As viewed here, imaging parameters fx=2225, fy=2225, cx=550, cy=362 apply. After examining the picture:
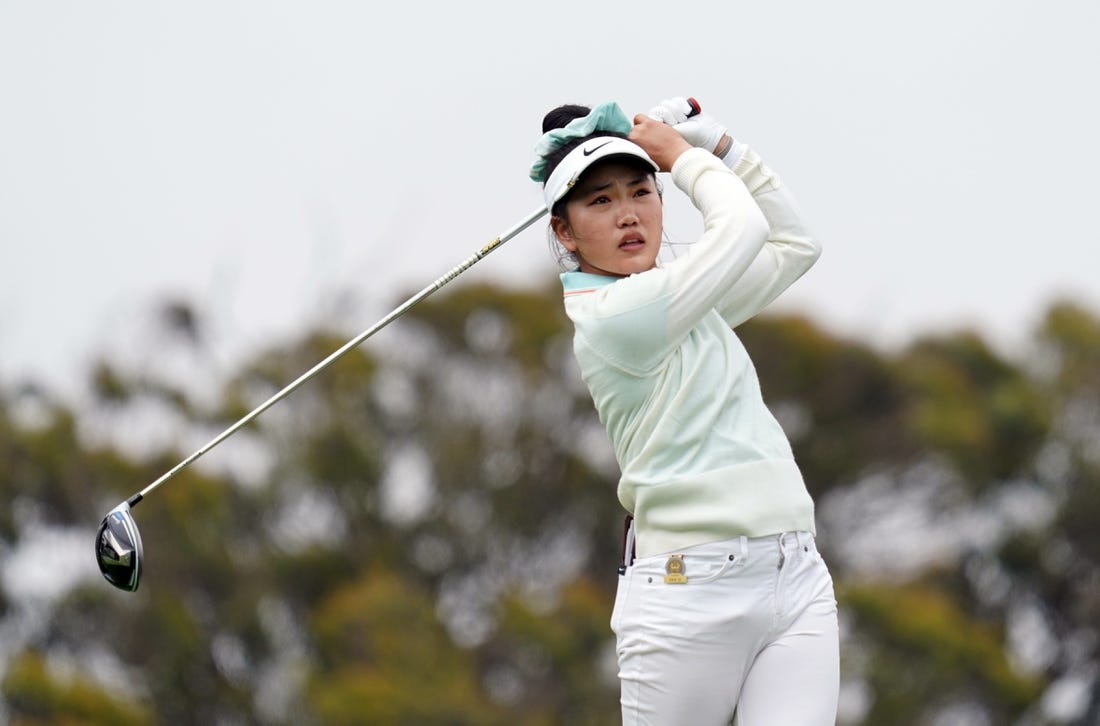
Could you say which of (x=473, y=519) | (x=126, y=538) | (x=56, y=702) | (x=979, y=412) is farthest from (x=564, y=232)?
(x=979, y=412)

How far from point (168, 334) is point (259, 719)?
18.1 feet

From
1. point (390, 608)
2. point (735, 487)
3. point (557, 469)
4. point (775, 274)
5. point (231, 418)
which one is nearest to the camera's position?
point (735, 487)

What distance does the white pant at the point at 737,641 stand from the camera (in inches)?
162

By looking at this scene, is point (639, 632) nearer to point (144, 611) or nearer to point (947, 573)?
point (144, 611)

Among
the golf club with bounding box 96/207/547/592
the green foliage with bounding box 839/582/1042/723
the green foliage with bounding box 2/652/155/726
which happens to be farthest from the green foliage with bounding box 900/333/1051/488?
the golf club with bounding box 96/207/547/592

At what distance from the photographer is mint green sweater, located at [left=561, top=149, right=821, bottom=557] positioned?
4133 millimetres

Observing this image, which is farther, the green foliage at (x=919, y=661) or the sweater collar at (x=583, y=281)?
the green foliage at (x=919, y=661)

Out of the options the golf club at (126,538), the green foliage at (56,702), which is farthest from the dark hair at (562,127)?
the green foliage at (56,702)

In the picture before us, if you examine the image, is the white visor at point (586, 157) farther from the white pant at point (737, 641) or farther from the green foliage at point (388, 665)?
the green foliage at point (388, 665)

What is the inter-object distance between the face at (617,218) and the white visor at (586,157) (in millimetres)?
32

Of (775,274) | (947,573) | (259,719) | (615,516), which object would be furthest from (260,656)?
(775,274)

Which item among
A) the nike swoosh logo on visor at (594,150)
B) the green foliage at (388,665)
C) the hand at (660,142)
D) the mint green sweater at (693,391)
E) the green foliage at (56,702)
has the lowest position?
the green foliage at (388,665)

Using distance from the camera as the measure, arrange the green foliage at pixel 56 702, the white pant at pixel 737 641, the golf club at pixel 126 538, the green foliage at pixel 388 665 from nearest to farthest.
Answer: the white pant at pixel 737 641 < the golf club at pixel 126 538 < the green foliage at pixel 56 702 < the green foliage at pixel 388 665

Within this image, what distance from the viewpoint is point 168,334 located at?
2609 centimetres
